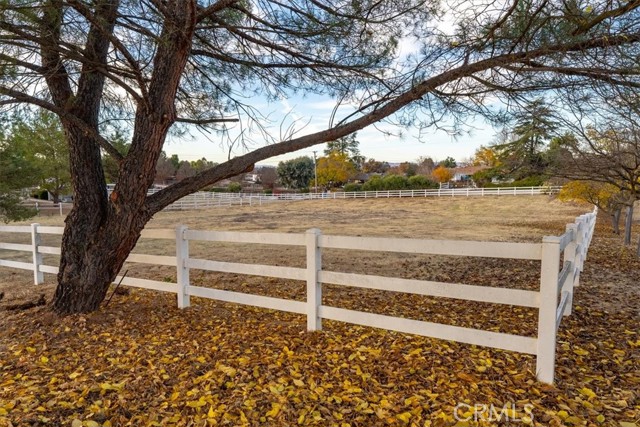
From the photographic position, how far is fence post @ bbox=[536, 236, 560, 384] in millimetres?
2770

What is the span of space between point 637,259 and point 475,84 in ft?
26.1

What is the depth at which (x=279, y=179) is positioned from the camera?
6406cm

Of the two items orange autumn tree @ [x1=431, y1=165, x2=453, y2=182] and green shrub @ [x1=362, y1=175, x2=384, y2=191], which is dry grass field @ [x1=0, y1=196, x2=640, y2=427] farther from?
orange autumn tree @ [x1=431, y1=165, x2=453, y2=182]

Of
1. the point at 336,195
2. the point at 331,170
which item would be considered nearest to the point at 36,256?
the point at 336,195

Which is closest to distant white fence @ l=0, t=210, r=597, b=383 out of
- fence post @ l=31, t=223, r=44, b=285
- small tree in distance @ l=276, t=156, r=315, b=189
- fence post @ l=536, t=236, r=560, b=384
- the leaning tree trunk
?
→ fence post @ l=536, t=236, r=560, b=384

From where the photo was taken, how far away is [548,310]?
281 cm

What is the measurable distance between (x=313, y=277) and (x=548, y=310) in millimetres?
1958

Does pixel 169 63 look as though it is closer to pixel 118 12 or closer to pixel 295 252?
pixel 118 12

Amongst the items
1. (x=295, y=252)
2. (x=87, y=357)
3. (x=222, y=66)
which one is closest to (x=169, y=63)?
(x=222, y=66)

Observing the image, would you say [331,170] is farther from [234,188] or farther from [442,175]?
[442,175]

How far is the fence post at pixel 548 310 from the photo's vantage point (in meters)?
2.77

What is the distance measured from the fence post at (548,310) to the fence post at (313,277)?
6.15ft

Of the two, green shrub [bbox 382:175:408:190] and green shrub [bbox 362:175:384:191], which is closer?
green shrub [bbox 382:175:408:190]

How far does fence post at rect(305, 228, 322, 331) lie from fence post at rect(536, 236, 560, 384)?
1876mm
